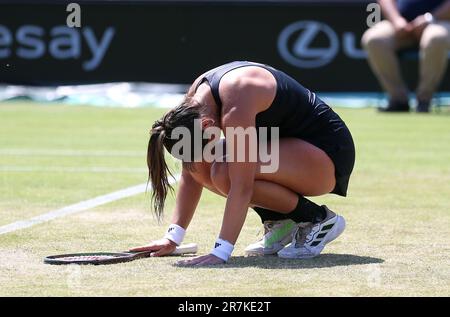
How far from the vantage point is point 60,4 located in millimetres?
18094

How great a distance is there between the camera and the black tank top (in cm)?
571

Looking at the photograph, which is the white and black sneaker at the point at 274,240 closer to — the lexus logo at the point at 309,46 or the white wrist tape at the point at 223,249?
the white wrist tape at the point at 223,249

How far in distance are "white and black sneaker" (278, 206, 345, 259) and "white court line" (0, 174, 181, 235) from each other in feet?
2.44

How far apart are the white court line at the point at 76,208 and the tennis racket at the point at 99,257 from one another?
508 mm

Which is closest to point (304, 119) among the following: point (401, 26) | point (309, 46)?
point (401, 26)

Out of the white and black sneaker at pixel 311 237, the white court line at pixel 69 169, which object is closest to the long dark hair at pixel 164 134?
the white and black sneaker at pixel 311 237

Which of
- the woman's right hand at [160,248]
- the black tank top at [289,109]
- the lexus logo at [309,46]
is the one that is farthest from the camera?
the lexus logo at [309,46]

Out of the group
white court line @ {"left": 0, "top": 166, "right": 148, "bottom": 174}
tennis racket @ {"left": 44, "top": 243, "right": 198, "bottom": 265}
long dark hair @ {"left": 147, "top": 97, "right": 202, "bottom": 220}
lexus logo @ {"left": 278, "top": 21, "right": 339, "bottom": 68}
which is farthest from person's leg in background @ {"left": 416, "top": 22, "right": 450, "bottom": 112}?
long dark hair @ {"left": 147, "top": 97, "right": 202, "bottom": 220}

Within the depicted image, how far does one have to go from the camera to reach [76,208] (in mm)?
7754

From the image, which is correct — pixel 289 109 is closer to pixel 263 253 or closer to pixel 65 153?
pixel 263 253

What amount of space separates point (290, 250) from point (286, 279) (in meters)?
0.74

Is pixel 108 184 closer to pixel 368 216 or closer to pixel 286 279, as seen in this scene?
pixel 368 216

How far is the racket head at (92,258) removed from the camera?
558 centimetres
